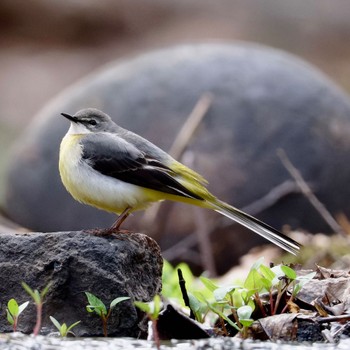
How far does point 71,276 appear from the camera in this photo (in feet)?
14.9

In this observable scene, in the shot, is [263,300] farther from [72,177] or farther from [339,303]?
[72,177]

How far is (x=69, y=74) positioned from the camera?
73.0 ft

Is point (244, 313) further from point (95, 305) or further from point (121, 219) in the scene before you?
point (121, 219)

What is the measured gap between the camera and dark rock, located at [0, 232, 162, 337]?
4.46 metres

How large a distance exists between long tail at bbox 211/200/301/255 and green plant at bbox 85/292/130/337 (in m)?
1.47

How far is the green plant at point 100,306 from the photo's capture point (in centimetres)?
428

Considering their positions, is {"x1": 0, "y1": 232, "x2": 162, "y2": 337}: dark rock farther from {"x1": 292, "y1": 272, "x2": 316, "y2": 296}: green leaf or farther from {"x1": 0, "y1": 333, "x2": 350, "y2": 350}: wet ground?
{"x1": 292, "y1": 272, "x2": 316, "y2": 296}: green leaf

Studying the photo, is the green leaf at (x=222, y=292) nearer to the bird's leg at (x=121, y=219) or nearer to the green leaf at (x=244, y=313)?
the green leaf at (x=244, y=313)

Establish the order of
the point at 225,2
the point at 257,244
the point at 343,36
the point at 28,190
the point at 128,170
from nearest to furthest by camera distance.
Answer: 1. the point at 128,170
2. the point at 257,244
3. the point at 28,190
4. the point at 343,36
5. the point at 225,2

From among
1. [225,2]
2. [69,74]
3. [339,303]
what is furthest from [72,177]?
[225,2]

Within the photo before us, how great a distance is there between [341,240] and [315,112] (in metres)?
2.53

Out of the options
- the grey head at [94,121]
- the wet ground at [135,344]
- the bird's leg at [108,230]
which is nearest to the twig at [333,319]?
the wet ground at [135,344]

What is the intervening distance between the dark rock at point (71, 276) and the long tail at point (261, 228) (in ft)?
3.79

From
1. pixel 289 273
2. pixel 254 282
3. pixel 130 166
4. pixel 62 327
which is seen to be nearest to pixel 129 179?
pixel 130 166
